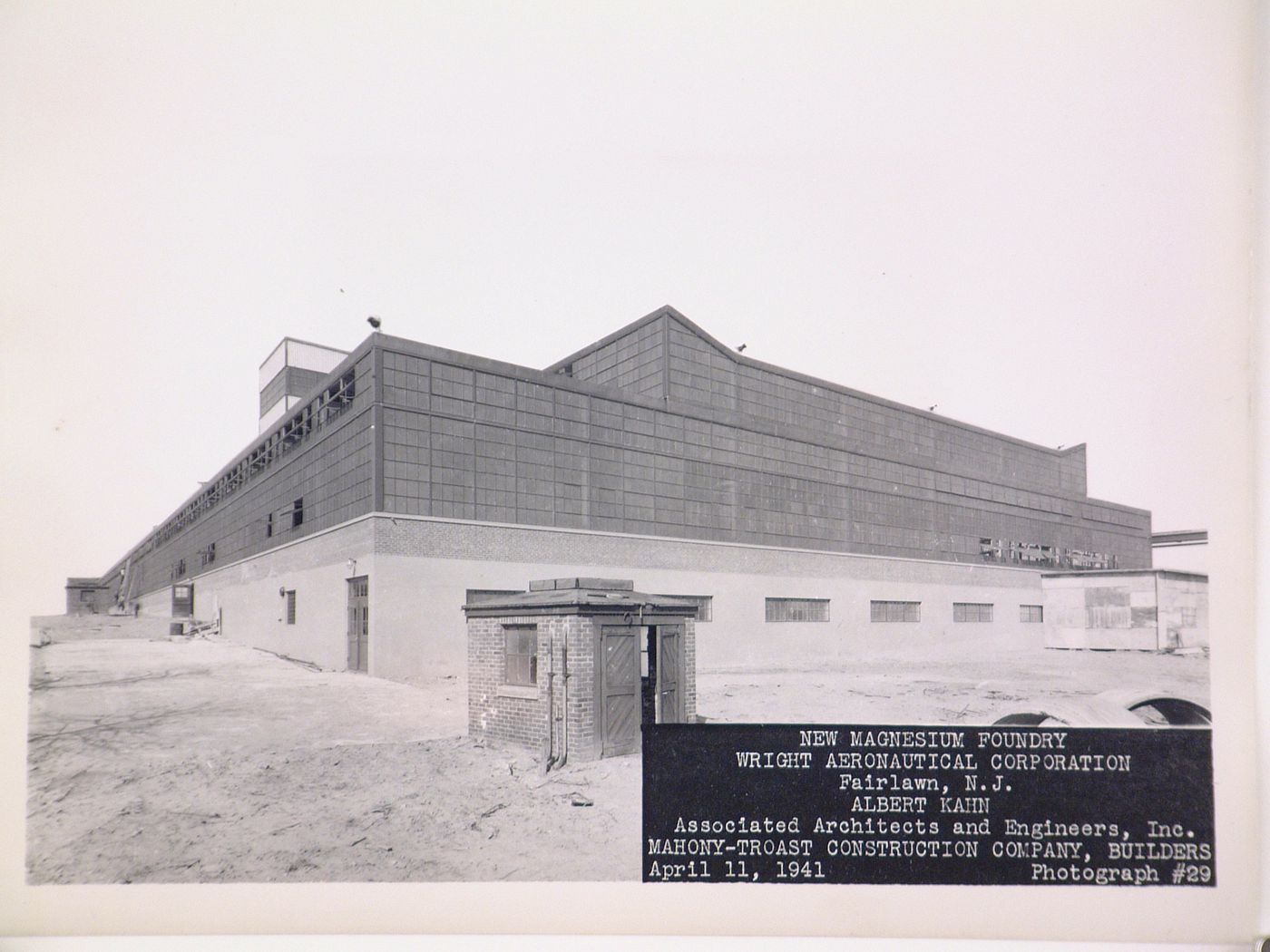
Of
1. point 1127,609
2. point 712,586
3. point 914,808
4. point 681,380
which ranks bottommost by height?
point 914,808

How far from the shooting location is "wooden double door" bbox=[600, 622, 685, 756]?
28.3 ft

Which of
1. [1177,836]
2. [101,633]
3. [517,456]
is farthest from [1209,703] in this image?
[101,633]

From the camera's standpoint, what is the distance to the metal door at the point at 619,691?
28.2 feet

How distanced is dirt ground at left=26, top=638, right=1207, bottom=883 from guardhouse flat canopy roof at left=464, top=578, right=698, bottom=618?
5.06 feet

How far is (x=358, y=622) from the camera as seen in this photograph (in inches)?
504

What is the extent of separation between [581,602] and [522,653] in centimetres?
111

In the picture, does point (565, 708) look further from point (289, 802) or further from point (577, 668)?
point (289, 802)

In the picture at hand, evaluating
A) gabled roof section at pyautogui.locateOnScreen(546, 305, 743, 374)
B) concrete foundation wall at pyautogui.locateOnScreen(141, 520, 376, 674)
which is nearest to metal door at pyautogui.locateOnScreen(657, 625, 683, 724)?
gabled roof section at pyautogui.locateOnScreen(546, 305, 743, 374)

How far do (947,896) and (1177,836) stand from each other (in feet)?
8.58

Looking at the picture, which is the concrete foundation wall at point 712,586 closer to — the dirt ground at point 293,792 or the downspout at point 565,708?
the dirt ground at point 293,792

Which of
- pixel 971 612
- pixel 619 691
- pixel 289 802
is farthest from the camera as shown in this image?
pixel 971 612

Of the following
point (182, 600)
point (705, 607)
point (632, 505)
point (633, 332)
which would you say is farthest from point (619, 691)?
point (182, 600)

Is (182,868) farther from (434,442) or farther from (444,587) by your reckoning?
(434,442)

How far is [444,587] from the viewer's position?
12.7 meters
